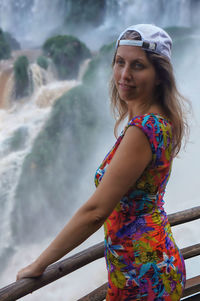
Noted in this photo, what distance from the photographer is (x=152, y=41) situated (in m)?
0.71

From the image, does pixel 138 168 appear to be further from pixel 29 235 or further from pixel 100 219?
pixel 29 235

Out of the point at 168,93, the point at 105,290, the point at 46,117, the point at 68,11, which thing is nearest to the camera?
the point at 168,93

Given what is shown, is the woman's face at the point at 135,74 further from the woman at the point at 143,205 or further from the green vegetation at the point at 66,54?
the green vegetation at the point at 66,54

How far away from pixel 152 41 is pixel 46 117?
27.9 feet

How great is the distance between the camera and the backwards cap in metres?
0.71

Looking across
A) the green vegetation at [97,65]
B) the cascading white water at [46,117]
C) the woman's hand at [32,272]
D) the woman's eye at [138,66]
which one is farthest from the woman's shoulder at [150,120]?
the green vegetation at [97,65]

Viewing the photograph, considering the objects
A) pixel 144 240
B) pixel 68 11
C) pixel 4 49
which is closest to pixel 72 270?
pixel 144 240

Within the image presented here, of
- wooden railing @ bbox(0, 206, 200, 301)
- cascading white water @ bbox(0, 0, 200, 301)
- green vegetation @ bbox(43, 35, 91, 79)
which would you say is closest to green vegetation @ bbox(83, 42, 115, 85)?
green vegetation @ bbox(43, 35, 91, 79)

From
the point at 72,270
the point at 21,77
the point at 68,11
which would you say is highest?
the point at 68,11

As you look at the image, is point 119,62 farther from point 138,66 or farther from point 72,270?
point 72,270

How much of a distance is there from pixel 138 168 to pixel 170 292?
0.99 ft

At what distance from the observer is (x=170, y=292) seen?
76 centimetres

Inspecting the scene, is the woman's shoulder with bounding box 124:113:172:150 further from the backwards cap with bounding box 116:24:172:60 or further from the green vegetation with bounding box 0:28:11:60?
the green vegetation with bounding box 0:28:11:60

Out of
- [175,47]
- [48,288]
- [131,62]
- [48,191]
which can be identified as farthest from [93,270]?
[175,47]
